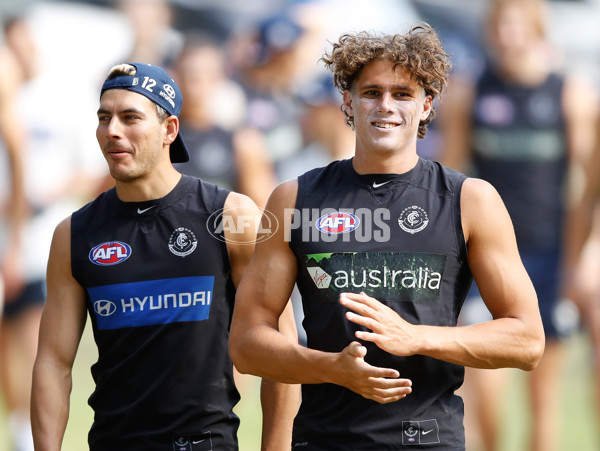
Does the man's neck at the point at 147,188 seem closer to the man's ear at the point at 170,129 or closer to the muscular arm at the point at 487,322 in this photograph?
the man's ear at the point at 170,129

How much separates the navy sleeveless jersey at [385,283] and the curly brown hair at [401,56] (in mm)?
337

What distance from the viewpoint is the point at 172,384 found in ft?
11.2

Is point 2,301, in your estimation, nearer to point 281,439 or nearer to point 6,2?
point 6,2

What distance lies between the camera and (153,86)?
3.64m

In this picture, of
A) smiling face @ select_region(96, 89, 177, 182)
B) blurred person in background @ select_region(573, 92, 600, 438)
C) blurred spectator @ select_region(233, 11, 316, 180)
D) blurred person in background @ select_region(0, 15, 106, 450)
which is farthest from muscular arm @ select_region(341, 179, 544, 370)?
blurred person in background @ select_region(0, 15, 106, 450)

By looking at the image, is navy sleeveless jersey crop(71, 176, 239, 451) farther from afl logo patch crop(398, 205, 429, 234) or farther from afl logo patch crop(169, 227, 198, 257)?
afl logo patch crop(398, 205, 429, 234)

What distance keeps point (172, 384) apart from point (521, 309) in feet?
4.05

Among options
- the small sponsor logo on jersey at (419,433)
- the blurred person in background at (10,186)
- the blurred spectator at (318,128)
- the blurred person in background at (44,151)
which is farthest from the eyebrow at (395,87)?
the blurred person in background at (10,186)

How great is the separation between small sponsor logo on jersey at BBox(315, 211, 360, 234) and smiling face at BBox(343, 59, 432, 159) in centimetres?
23

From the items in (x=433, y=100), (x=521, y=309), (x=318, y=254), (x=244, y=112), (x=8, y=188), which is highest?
(x=244, y=112)

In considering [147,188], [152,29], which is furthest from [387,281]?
[152,29]

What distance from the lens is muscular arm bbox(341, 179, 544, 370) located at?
2.84m

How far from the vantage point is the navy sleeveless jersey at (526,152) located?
289 inches

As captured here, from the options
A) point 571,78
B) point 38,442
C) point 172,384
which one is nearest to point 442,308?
point 172,384
